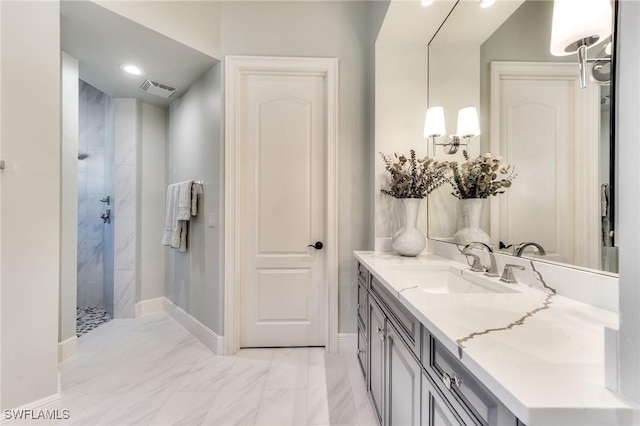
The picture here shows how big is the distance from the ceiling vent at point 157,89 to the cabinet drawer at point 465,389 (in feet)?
9.60

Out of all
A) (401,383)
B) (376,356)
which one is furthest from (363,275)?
(401,383)

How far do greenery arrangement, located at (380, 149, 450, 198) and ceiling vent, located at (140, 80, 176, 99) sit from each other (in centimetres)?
222

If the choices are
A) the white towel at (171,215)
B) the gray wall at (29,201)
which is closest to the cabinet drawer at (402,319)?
the gray wall at (29,201)

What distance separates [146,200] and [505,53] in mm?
3259

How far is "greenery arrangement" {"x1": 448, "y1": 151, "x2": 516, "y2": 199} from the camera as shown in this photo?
1.24 metres

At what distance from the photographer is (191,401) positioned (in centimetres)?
162

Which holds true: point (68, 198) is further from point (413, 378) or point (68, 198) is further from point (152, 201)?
point (413, 378)

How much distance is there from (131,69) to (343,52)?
1762 millimetres

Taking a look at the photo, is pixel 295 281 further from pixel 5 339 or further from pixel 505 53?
pixel 505 53

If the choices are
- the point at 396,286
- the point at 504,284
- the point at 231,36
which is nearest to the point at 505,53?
the point at 504,284

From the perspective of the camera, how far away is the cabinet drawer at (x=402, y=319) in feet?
2.92

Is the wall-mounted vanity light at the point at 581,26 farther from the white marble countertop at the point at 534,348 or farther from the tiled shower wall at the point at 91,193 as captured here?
the tiled shower wall at the point at 91,193

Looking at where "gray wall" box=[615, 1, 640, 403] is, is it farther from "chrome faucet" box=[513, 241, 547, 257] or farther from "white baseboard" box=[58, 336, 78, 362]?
"white baseboard" box=[58, 336, 78, 362]

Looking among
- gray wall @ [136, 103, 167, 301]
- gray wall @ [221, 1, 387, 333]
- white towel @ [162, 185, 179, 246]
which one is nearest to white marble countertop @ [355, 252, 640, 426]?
gray wall @ [221, 1, 387, 333]
